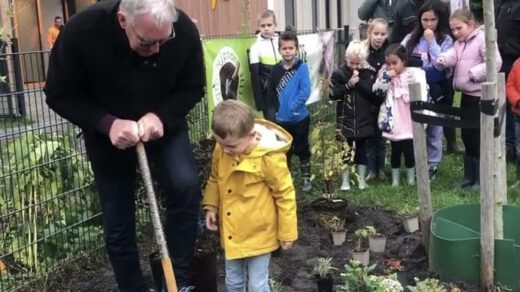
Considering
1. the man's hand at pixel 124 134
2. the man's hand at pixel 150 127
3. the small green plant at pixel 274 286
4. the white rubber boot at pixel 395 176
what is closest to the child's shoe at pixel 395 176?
the white rubber boot at pixel 395 176

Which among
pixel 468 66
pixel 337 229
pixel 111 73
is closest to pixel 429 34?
pixel 468 66

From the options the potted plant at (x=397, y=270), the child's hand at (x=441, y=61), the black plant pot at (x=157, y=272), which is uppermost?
the child's hand at (x=441, y=61)

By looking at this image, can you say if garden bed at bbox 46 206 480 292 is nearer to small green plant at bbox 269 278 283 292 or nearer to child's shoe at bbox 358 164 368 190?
small green plant at bbox 269 278 283 292

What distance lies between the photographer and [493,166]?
3.89 meters

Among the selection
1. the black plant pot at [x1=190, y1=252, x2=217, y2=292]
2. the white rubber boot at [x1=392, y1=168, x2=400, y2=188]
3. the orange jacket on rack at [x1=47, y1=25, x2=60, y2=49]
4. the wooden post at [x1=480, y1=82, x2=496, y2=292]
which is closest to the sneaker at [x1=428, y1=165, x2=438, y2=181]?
the white rubber boot at [x1=392, y1=168, x2=400, y2=188]

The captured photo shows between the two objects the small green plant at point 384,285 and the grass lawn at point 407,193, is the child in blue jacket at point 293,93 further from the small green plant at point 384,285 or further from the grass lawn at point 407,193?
the small green plant at point 384,285

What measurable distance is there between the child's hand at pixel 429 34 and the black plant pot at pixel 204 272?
3.80 m

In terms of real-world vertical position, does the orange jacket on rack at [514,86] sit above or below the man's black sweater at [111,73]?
below

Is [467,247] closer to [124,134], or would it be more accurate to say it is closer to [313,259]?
[313,259]

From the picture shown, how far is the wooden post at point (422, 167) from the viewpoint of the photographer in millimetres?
4281

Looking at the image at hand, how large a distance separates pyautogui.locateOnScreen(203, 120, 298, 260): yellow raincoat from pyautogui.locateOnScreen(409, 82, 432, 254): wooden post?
1012mm

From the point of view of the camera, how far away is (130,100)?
348 centimetres

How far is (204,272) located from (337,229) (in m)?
1.52

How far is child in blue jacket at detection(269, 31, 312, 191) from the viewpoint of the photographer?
676cm
